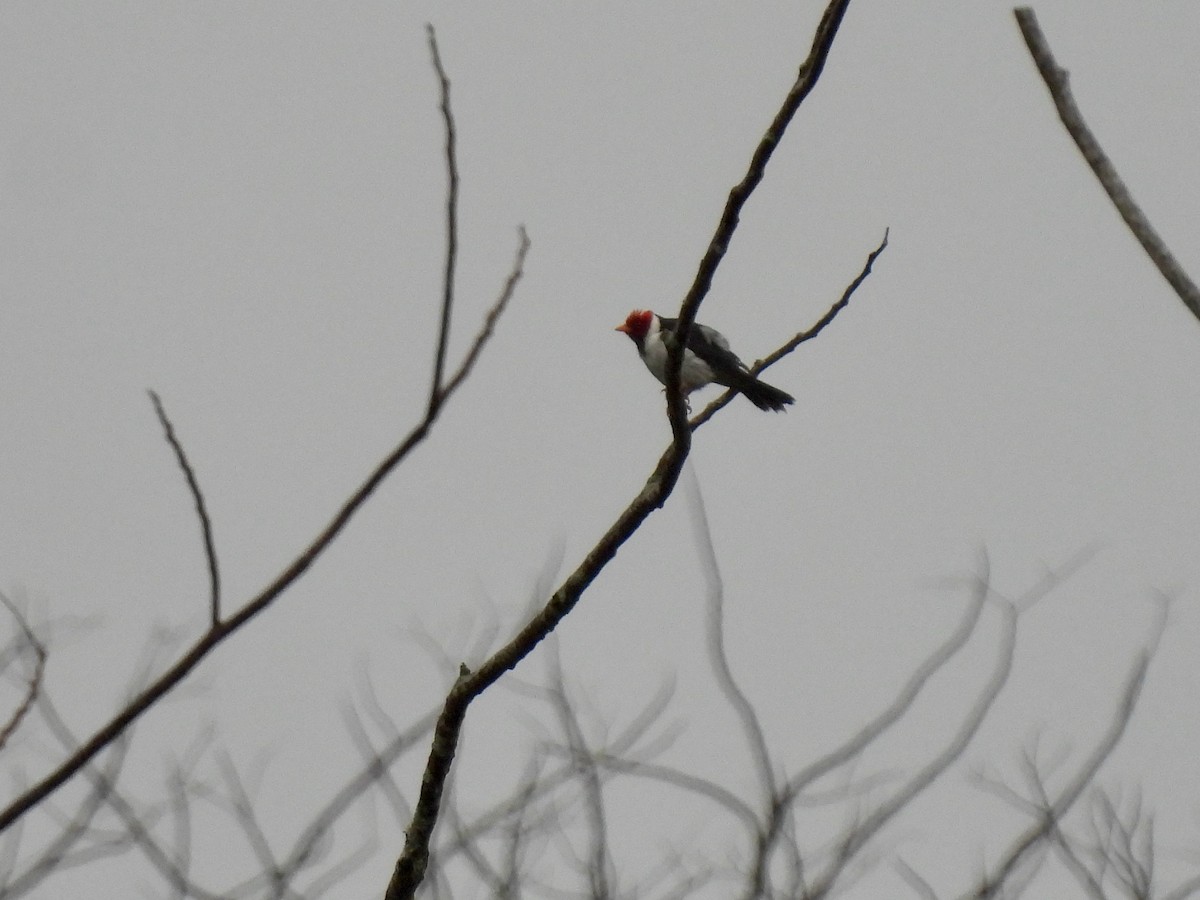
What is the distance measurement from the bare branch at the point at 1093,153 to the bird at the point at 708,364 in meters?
4.45

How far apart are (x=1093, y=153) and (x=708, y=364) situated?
589cm

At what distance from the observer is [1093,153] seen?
1.60 meters

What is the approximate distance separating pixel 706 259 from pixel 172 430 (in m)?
1.08

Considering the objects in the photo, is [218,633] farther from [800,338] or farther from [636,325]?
[636,325]

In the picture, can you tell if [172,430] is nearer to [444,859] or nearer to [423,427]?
[423,427]

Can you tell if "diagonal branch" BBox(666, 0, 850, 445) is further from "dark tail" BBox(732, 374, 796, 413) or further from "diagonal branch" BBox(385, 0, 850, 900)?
"dark tail" BBox(732, 374, 796, 413)

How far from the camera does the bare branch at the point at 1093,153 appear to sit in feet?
4.99

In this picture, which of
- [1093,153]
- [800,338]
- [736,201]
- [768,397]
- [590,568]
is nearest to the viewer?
[1093,153]

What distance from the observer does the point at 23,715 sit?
2061 mm

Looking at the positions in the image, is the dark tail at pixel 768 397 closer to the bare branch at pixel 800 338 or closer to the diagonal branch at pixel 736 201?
the bare branch at pixel 800 338

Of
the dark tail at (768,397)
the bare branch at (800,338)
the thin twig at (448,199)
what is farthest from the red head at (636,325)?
the thin twig at (448,199)

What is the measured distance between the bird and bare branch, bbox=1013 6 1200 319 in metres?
4.45

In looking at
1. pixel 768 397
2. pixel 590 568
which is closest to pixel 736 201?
pixel 590 568

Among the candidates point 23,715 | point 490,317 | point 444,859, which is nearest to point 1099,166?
point 490,317
